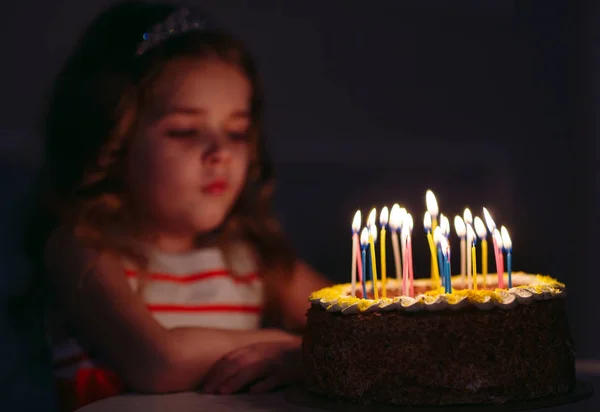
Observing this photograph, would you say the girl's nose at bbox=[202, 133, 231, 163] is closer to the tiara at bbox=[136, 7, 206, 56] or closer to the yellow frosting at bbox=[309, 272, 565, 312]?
the tiara at bbox=[136, 7, 206, 56]

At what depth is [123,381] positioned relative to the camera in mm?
2184

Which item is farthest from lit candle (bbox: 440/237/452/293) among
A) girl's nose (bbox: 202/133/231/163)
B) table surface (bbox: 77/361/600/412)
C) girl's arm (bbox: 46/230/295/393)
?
girl's nose (bbox: 202/133/231/163)

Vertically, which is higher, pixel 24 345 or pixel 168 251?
pixel 168 251

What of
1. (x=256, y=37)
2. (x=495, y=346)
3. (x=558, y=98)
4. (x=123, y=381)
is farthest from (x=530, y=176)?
(x=123, y=381)

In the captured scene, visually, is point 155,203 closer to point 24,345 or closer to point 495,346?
point 24,345

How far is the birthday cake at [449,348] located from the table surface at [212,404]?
0.06 m

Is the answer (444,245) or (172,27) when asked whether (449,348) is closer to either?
(444,245)

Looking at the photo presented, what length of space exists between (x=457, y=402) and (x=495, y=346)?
0.13 m

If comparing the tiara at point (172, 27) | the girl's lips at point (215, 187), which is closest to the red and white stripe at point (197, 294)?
the girl's lips at point (215, 187)

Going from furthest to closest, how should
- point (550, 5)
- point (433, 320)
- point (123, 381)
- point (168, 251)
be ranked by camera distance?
point (550, 5)
point (168, 251)
point (123, 381)
point (433, 320)

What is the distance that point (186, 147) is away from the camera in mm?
2273

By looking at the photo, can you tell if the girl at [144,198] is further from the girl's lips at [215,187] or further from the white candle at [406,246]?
the white candle at [406,246]

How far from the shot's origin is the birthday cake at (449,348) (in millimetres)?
1696

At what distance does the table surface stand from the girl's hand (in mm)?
34
